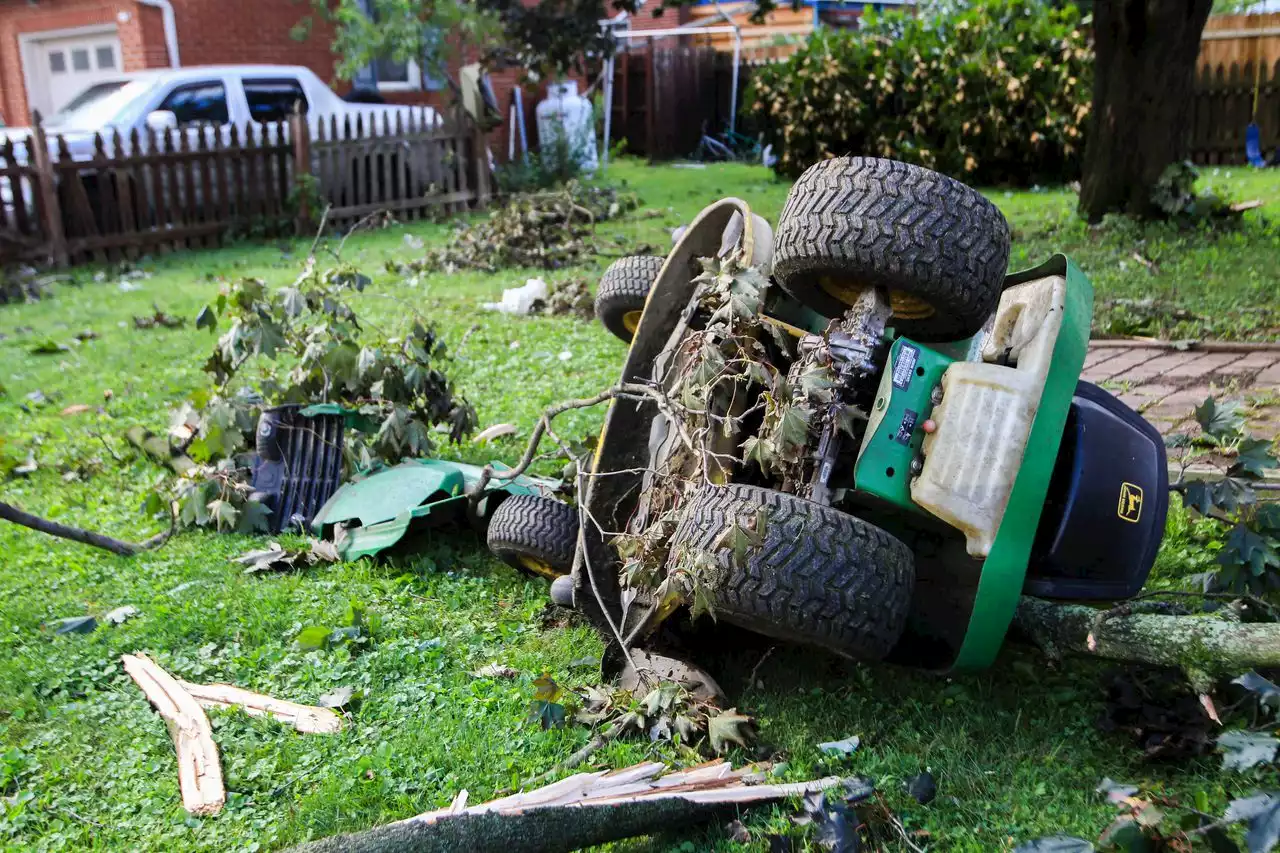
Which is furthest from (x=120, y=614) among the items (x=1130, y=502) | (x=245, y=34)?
(x=245, y=34)

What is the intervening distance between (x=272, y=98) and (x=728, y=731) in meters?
14.0

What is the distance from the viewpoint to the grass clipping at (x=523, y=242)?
10.3m

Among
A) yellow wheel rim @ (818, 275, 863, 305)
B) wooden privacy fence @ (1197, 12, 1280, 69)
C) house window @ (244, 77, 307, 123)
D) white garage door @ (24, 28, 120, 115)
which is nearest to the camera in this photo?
yellow wheel rim @ (818, 275, 863, 305)

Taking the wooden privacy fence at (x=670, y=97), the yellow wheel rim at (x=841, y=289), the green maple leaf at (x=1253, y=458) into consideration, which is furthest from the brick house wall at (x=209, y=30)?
the green maple leaf at (x=1253, y=458)

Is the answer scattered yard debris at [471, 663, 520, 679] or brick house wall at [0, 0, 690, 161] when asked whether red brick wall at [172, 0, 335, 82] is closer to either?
brick house wall at [0, 0, 690, 161]

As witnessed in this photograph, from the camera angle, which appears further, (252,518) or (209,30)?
(209,30)

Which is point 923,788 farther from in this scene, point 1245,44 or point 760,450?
point 1245,44

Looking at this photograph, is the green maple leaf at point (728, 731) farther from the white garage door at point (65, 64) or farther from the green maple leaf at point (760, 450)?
the white garage door at point (65, 64)

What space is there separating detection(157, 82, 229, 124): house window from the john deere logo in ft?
43.8

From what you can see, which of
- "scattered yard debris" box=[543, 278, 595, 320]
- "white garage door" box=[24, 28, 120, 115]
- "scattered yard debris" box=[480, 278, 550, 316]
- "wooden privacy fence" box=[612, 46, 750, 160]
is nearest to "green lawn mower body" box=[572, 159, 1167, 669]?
"scattered yard debris" box=[543, 278, 595, 320]

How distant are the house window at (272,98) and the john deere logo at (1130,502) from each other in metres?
13.5

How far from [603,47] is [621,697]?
28.8 feet

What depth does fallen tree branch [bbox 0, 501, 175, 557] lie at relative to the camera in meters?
4.06

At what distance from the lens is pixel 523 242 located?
34.7 feet
